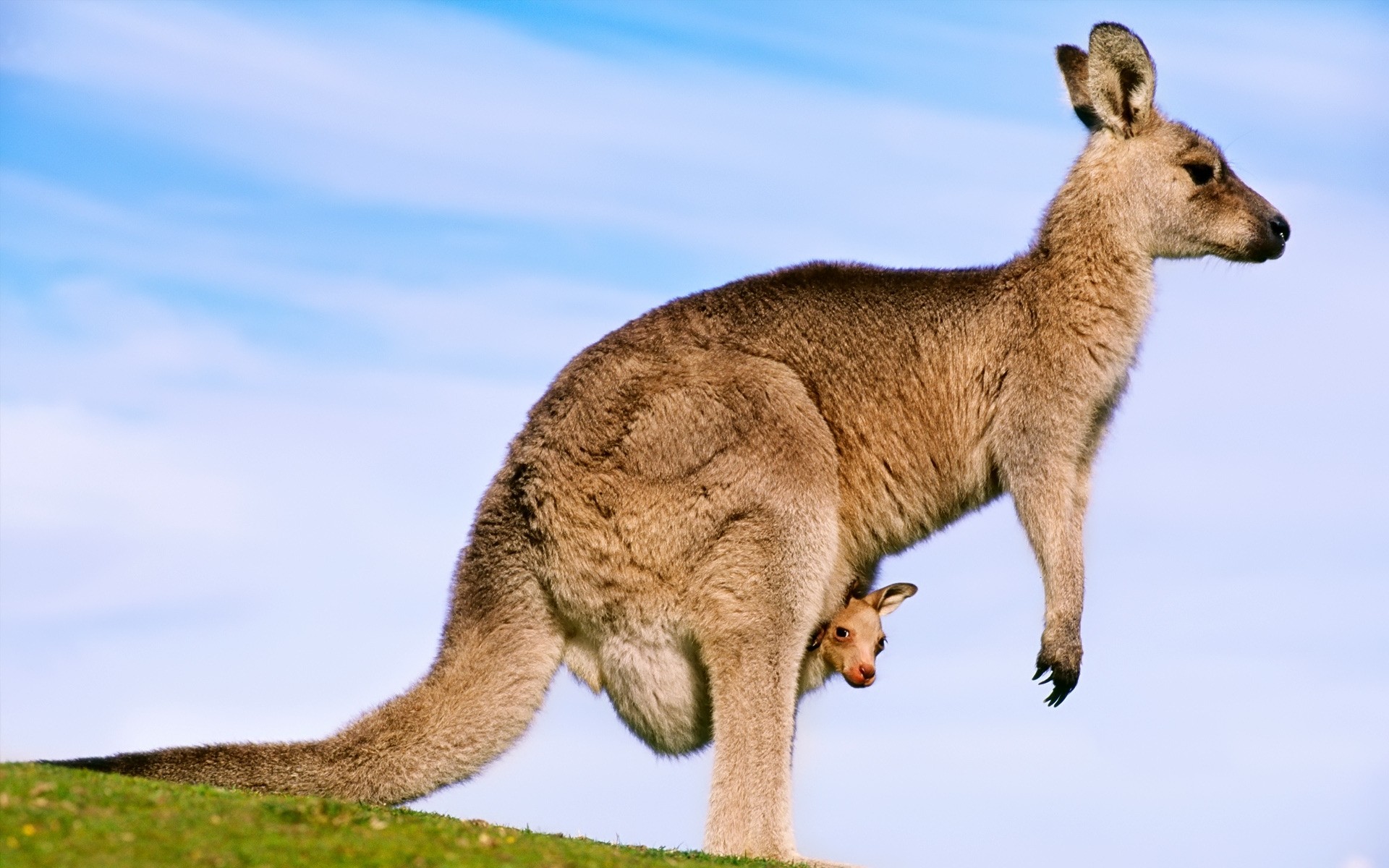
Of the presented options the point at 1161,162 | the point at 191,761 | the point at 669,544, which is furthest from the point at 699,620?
the point at 1161,162

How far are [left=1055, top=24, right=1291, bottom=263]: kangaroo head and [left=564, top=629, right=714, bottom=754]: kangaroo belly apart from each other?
3.87m

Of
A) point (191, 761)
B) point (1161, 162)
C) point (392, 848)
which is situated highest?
point (1161, 162)

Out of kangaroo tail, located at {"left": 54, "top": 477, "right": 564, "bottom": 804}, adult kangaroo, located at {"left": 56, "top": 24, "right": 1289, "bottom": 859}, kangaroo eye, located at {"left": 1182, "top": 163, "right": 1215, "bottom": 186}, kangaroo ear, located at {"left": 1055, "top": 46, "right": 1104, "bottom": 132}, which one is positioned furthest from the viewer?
kangaroo ear, located at {"left": 1055, "top": 46, "right": 1104, "bottom": 132}

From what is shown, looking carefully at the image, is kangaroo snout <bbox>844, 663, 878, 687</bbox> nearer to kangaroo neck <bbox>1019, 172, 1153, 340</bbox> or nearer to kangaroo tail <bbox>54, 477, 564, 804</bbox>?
kangaroo tail <bbox>54, 477, 564, 804</bbox>

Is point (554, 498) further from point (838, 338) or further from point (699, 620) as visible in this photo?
point (838, 338)

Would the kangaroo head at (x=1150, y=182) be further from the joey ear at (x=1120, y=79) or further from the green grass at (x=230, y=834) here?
the green grass at (x=230, y=834)

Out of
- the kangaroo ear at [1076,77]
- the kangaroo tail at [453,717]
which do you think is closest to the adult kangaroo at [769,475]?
the kangaroo tail at [453,717]

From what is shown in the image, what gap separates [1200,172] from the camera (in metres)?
9.09

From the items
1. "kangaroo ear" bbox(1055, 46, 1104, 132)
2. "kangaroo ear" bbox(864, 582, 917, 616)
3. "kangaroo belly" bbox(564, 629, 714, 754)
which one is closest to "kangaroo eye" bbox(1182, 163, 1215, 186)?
"kangaroo ear" bbox(1055, 46, 1104, 132)

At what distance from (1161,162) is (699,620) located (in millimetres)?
4322

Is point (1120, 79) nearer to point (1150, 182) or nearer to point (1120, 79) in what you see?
point (1120, 79)

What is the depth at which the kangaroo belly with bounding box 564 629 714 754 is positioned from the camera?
7387 mm

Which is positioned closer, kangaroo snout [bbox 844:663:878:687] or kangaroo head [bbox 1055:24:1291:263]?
kangaroo snout [bbox 844:663:878:687]

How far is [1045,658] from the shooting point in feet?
26.7
